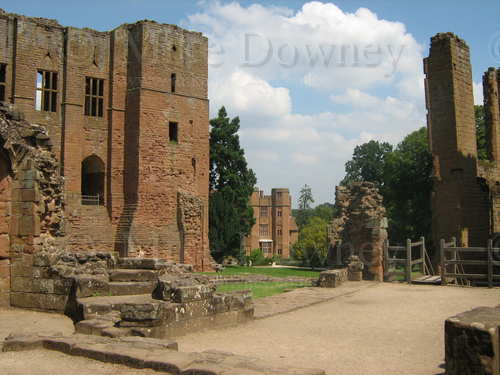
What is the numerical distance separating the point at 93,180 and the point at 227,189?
998 cm

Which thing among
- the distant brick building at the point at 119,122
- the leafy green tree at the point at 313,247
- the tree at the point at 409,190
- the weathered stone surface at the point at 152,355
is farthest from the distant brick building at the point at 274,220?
the weathered stone surface at the point at 152,355

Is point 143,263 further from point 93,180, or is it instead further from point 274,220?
point 274,220

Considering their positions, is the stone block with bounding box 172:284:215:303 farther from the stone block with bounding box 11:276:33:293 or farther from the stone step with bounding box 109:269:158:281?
the stone block with bounding box 11:276:33:293

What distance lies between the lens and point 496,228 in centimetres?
1884

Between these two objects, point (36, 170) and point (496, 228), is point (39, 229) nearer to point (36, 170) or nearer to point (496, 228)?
point (36, 170)

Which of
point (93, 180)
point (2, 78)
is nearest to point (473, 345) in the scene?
point (93, 180)

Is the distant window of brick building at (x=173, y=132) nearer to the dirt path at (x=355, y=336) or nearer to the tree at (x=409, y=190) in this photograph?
the tree at (x=409, y=190)

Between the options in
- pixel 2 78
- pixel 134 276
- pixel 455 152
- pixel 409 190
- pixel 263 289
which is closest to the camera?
pixel 134 276

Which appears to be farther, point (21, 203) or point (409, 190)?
point (409, 190)

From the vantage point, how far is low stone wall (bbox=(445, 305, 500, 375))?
3.61 metres

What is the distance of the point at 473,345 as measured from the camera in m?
3.72

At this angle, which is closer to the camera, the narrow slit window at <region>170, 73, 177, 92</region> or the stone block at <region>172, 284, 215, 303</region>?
the stone block at <region>172, 284, 215, 303</region>

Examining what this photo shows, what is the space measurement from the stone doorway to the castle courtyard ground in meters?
0.65

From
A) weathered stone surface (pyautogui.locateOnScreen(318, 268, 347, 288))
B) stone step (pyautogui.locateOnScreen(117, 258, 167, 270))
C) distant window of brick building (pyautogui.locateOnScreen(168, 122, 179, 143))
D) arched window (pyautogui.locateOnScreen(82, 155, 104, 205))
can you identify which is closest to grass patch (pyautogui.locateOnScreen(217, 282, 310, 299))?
weathered stone surface (pyautogui.locateOnScreen(318, 268, 347, 288))
